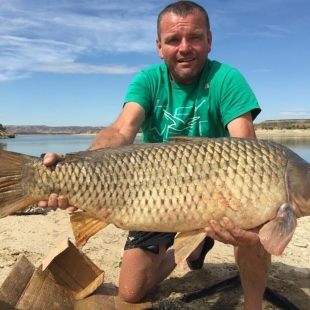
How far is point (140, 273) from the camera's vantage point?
10.6ft

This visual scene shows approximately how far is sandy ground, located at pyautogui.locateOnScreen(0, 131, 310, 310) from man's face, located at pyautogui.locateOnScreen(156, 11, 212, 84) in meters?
1.71

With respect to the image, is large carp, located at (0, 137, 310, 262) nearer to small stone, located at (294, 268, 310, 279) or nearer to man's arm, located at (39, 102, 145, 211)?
man's arm, located at (39, 102, 145, 211)

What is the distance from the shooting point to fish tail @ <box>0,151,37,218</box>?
2455mm

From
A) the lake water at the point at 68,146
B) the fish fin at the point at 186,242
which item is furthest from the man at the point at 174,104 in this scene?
the lake water at the point at 68,146

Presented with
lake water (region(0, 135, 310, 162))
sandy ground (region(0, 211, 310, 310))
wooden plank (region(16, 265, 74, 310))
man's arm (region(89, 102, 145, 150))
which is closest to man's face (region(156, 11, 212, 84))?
man's arm (region(89, 102, 145, 150))

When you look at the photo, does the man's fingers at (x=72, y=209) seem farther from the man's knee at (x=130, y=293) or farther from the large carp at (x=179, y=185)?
the man's knee at (x=130, y=293)

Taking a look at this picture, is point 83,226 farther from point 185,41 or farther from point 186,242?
point 185,41

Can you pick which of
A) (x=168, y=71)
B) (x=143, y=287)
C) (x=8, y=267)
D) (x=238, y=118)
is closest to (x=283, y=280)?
(x=143, y=287)

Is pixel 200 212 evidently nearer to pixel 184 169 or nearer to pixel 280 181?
pixel 184 169

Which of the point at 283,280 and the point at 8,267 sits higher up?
the point at 8,267

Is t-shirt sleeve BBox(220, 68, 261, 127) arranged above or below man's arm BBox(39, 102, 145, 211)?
above

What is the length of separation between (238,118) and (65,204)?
148cm

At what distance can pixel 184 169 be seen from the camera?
2.43 meters

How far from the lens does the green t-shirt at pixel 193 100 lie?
3.29 m
